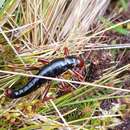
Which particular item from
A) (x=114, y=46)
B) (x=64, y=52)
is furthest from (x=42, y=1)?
(x=114, y=46)

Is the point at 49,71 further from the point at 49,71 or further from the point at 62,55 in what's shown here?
the point at 62,55

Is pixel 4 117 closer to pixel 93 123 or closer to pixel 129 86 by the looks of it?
pixel 93 123

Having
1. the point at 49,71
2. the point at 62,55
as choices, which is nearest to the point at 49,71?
the point at 49,71

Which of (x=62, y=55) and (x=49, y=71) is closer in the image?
(x=49, y=71)
